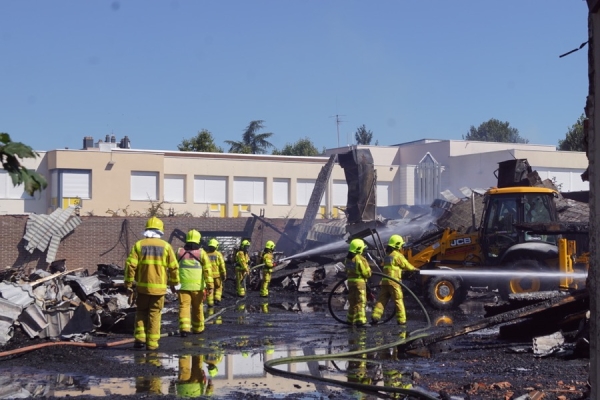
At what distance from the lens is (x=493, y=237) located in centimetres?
1948

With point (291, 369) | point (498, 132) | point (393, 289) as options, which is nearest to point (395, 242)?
point (393, 289)

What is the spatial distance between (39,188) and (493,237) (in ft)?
53.2

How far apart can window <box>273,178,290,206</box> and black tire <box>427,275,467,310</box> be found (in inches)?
1325

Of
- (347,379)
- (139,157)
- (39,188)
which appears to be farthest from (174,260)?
(139,157)

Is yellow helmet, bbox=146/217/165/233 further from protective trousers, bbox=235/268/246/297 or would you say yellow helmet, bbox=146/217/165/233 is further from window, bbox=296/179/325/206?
window, bbox=296/179/325/206

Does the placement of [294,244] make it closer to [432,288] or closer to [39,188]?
[432,288]

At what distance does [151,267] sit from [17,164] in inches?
298

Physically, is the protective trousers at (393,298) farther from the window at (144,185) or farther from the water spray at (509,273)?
the window at (144,185)

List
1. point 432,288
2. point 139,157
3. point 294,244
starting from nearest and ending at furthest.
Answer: point 432,288, point 294,244, point 139,157

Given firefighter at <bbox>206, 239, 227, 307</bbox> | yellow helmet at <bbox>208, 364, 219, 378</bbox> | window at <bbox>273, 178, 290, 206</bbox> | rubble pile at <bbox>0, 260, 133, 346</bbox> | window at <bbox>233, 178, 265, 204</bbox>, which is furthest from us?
window at <bbox>273, 178, 290, 206</bbox>

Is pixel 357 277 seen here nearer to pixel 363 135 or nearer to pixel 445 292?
pixel 445 292

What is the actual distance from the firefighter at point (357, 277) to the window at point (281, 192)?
123 feet

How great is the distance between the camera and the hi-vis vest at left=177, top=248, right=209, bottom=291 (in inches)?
523

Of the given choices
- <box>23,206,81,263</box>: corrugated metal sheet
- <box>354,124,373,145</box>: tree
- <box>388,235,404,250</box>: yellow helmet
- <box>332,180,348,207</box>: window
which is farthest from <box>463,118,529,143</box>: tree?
<box>388,235,404,250</box>: yellow helmet
